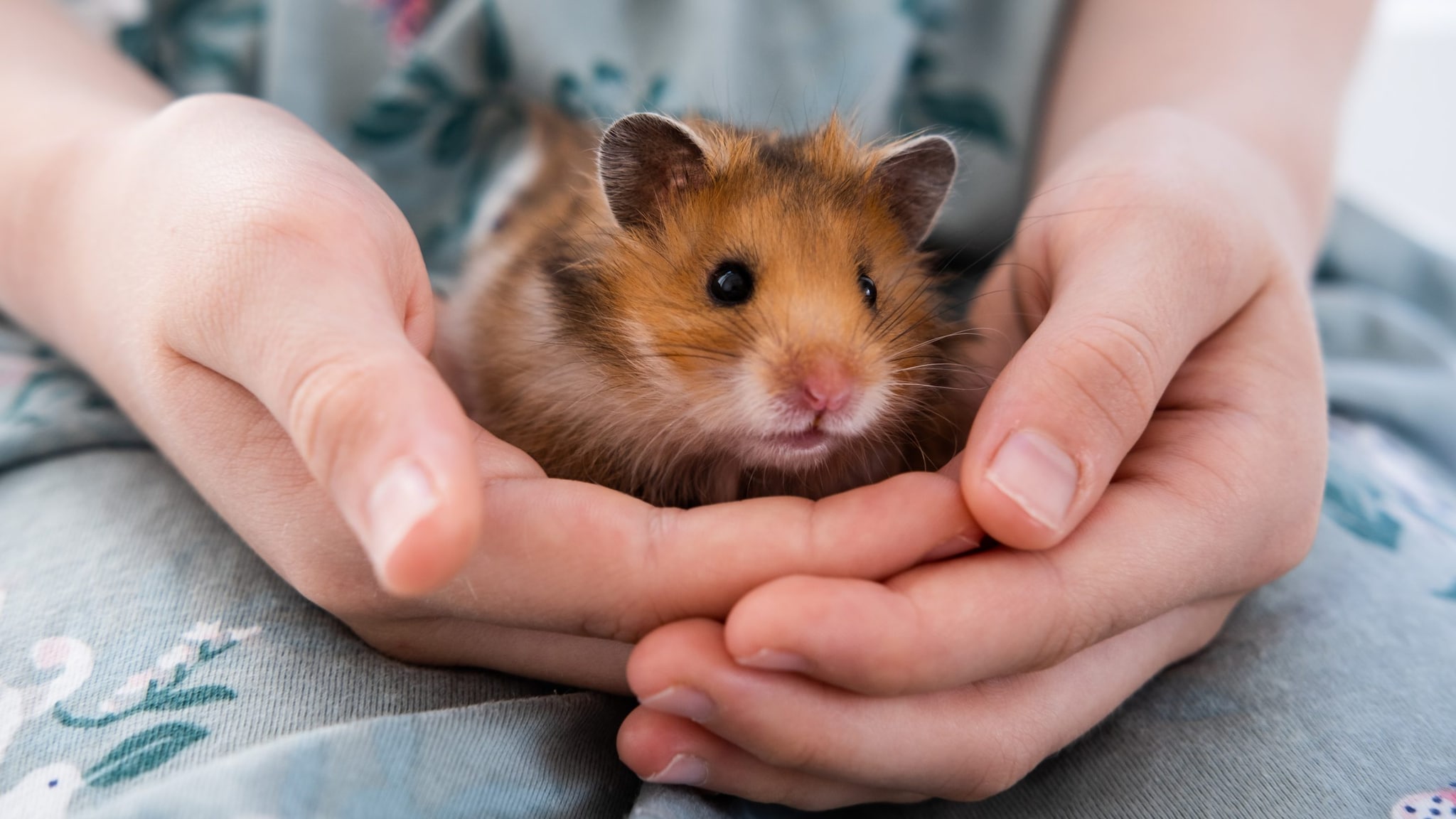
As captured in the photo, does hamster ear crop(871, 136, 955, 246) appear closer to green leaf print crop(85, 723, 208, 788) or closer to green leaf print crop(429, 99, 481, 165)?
green leaf print crop(429, 99, 481, 165)

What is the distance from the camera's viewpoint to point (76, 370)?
2.85 metres

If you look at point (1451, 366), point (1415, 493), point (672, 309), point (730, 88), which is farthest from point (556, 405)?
point (1451, 366)

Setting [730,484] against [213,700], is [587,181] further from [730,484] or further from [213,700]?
[213,700]

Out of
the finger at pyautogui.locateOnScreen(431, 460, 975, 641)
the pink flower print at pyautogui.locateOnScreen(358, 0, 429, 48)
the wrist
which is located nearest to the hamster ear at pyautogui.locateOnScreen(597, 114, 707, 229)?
the finger at pyautogui.locateOnScreen(431, 460, 975, 641)

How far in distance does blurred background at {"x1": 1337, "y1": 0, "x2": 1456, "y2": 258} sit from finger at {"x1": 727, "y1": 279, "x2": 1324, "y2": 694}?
3746mm

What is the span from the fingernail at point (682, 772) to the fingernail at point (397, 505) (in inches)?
27.6

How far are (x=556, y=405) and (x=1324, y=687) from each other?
1867mm

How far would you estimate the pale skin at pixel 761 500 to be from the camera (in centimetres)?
158

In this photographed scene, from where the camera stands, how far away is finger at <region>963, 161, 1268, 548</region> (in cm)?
173

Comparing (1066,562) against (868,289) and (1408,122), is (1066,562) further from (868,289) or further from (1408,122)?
(1408,122)

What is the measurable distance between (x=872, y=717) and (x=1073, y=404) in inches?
26.4

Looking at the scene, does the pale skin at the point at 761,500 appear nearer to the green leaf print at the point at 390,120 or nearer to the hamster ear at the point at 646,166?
the hamster ear at the point at 646,166

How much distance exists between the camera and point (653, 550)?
1.75 m

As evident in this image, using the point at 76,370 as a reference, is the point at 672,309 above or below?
above
